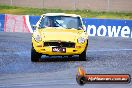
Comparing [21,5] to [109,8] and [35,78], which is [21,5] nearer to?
[109,8]

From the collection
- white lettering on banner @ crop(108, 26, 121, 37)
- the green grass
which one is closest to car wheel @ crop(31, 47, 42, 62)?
white lettering on banner @ crop(108, 26, 121, 37)

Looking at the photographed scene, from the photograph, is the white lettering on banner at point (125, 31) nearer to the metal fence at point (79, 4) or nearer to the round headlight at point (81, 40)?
the round headlight at point (81, 40)

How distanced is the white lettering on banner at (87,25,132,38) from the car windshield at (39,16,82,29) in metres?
14.1

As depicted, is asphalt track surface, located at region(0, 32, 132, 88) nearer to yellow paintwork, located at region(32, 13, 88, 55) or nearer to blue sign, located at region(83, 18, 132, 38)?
yellow paintwork, located at region(32, 13, 88, 55)

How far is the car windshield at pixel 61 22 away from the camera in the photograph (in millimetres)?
15141

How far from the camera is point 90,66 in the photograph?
12.8 metres

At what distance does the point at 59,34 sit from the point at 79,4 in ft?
113

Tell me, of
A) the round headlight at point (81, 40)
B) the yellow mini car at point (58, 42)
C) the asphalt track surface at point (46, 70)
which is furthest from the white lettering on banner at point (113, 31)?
the round headlight at point (81, 40)

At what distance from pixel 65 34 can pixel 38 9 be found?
3578 centimetres

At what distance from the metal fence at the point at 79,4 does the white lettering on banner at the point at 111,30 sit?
16.1 metres

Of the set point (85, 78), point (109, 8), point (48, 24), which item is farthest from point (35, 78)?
point (109, 8)

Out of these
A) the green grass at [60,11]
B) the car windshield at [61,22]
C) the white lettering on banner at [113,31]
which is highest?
the car windshield at [61,22]

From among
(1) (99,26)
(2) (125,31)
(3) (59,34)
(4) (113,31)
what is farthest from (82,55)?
(1) (99,26)

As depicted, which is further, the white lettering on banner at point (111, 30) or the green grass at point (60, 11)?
the green grass at point (60, 11)
